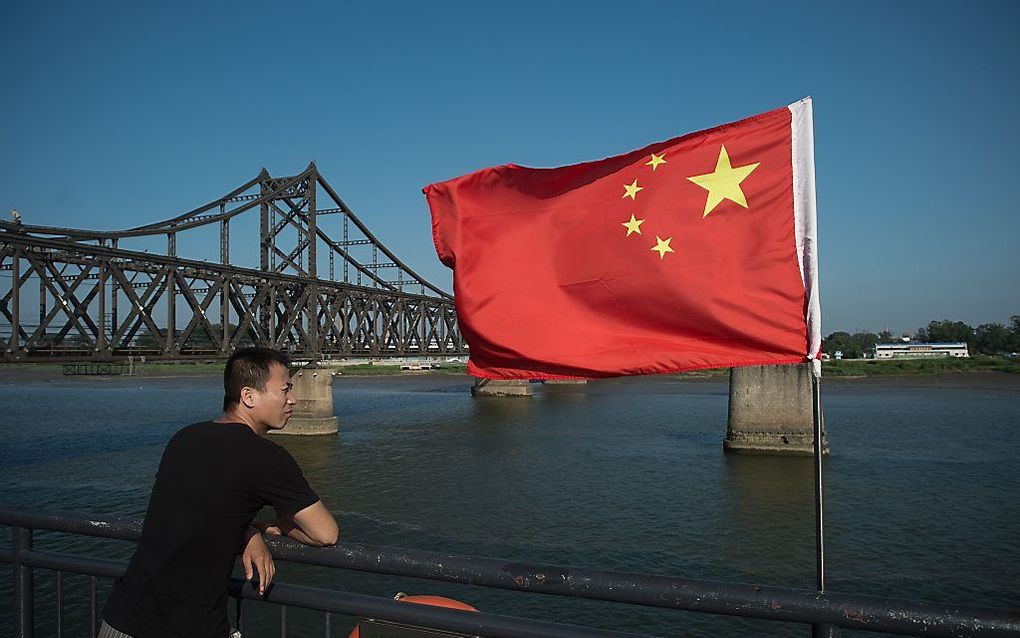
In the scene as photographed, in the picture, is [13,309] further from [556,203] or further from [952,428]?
[952,428]

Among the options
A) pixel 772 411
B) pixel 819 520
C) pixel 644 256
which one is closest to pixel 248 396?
pixel 819 520

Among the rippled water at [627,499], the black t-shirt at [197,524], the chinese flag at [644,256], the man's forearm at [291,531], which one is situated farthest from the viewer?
the rippled water at [627,499]

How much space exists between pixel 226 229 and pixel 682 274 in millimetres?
61924

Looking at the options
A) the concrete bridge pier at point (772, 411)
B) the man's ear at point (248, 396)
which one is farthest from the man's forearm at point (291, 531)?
the concrete bridge pier at point (772, 411)

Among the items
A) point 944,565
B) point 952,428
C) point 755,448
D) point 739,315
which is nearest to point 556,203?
point 739,315

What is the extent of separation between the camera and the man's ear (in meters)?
3.75

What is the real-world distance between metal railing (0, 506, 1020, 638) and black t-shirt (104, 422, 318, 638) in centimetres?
40

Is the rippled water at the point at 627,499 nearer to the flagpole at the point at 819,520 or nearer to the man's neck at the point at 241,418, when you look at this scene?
the flagpole at the point at 819,520

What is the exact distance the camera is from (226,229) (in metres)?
62.5

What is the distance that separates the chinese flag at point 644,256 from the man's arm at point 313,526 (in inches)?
119

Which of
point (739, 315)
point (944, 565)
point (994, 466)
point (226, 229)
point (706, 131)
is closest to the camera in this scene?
point (739, 315)

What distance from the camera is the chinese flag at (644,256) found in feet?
19.2

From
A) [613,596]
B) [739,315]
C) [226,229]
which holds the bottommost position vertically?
[613,596]

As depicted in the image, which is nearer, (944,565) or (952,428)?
(944,565)
